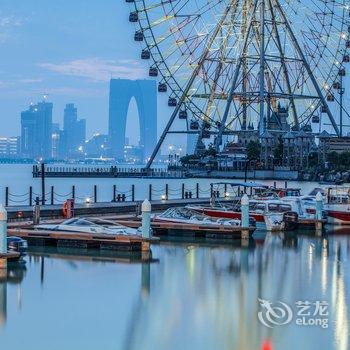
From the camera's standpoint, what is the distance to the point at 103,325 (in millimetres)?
22344

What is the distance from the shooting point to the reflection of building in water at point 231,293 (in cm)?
2081

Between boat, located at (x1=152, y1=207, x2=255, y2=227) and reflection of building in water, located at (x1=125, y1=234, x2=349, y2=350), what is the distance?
2.04 metres

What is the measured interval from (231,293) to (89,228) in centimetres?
980

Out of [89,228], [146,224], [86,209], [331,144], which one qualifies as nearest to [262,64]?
[331,144]

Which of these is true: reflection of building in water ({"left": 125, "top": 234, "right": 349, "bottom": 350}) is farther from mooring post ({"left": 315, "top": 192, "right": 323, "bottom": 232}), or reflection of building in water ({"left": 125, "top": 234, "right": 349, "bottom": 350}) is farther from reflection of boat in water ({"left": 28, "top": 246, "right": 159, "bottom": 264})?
mooring post ({"left": 315, "top": 192, "right": 323, "bottom": 232})

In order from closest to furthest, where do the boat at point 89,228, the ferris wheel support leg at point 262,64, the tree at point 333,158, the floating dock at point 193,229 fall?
the boat at point 89,228 → the floating dock at point 193,229 → the ferris wheel support leg at point 262,64 → the tree at point 333,158

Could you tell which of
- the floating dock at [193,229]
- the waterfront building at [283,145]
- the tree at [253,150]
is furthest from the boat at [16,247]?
the tree at [253,150]

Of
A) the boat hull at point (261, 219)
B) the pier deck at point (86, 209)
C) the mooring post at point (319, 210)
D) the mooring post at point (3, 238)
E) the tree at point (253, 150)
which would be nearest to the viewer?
the mooring post at point (3, 238)

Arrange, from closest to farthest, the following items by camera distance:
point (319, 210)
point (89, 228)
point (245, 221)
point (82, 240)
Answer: point (82, 240), point (89, 228), point (245, 221), point (319, 210)

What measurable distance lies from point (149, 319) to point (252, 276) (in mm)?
7781

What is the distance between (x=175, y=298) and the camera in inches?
1021

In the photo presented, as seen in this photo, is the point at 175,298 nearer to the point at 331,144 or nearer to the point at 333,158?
the point at 333,158

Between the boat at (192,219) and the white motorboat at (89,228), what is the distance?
5.37m

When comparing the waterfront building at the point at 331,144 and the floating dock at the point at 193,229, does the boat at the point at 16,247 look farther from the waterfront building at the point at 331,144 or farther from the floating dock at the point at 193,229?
the waterfront building at the point at 331,144
